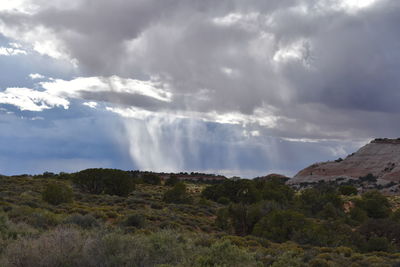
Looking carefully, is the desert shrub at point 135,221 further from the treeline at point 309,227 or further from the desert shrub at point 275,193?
the desert shrub at point 275,193

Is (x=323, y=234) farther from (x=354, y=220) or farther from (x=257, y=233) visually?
(x=354, y=220)

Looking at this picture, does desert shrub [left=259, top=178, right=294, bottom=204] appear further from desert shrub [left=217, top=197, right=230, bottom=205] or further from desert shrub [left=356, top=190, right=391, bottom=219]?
desert shrub [left=356, top=190, right=391, bottom=219]

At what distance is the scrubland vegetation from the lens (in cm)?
993

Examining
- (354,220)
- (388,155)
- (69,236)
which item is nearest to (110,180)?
(354,220)

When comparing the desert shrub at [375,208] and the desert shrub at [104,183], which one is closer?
the desert shrub at [375,208]

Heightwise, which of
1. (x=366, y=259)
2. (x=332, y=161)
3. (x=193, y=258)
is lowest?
(x=366, y=259)

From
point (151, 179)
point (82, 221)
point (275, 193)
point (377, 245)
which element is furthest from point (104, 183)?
point (377, 245)

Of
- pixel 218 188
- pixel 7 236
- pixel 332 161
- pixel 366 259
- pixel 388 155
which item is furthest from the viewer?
pixel 332 161

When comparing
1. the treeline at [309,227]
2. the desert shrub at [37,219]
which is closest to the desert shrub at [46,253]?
the desert shrub at [37,219]

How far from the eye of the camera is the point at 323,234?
24.8m

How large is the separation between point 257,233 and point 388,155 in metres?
110

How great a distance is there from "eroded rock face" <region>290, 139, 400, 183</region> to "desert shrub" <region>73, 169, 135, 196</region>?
80.0m

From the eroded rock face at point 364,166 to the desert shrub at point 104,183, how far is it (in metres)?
80.0

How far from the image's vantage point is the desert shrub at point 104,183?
147 feet
